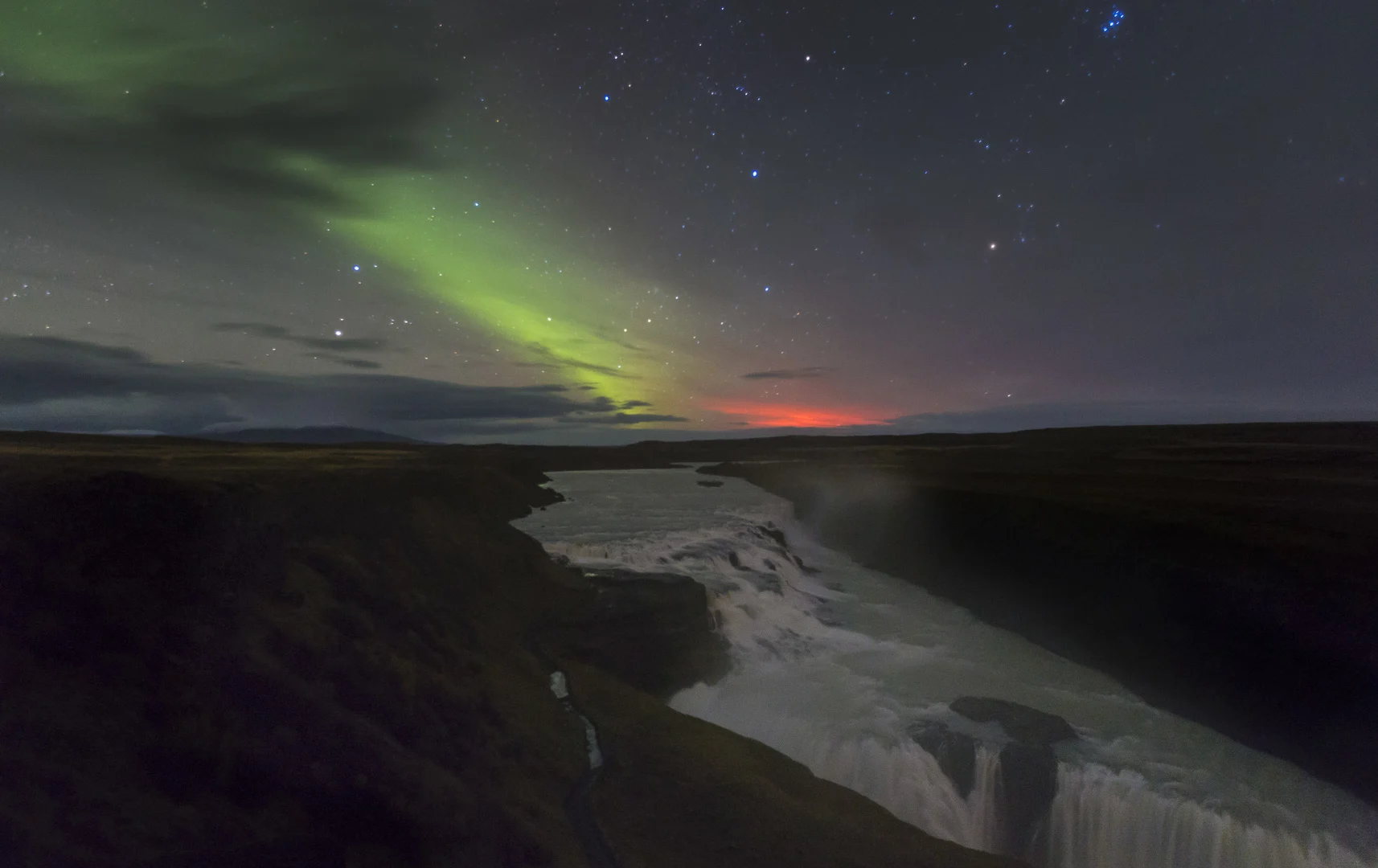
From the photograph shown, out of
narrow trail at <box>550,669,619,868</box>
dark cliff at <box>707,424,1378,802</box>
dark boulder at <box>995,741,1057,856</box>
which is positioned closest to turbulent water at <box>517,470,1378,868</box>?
dark boulder at <box>995,741,1057,856</box>

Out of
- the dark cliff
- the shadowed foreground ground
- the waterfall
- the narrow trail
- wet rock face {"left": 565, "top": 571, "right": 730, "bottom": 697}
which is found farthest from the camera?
wet rock face {"left": 565, "top": 571, "right": 730, "bottom": 697}

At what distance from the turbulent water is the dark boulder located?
139 mm

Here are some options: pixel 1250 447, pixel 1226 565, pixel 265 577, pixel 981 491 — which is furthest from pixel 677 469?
pixel 265 577

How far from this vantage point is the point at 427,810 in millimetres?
9070

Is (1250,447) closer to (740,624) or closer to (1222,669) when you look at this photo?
(1222,669)

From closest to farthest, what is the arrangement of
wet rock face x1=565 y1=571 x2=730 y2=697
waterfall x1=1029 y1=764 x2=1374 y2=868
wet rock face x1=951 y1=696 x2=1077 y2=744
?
waterfall x1=1029 y1=764 x2=1374 y2=868 → wet rock face x1=951 y1=696 x2=1077 y2=744 → wet rock face x1=565 y1=571 x2=730 y2=697

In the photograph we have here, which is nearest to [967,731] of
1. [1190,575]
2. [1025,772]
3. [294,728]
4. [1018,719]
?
[1025,772]

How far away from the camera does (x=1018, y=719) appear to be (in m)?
17.3

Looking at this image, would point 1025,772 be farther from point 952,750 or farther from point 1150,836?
point 1150,836

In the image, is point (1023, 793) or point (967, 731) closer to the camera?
point (1023, 793)

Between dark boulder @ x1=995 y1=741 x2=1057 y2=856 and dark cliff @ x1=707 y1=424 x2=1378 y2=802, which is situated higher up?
dark cliff @ x1=707 y1=424 x2=1378 y2=802

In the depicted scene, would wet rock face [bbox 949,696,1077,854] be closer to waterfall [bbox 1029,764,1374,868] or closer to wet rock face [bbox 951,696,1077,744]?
wet rock face [bbox 951,696,1077,744]

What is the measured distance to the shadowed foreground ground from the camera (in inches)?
296

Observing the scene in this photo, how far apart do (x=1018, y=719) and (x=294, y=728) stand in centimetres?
1809
